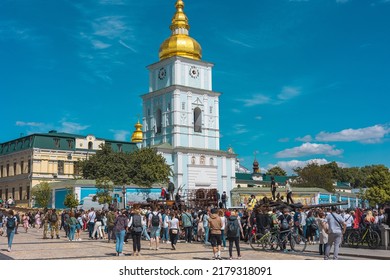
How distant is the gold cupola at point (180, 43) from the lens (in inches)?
2746

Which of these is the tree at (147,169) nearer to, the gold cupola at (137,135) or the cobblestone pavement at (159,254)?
the gold cupola at (137,135)

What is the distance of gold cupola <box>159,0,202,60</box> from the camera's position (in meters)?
69.8

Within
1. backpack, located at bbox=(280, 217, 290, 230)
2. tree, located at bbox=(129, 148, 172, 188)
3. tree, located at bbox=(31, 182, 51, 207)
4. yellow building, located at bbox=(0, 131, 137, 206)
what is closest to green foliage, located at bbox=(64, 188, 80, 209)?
tree, located at bbox=(31, 182, 51, 207)

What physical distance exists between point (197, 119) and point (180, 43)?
10.6 meters

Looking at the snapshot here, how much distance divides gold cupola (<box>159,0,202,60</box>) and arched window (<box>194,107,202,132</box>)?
7282mm

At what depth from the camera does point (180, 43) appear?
6994cm

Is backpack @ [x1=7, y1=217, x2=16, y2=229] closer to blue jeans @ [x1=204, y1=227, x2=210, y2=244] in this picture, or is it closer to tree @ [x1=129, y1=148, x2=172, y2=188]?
blue jeans @ [x1=204, y1=227, x2=210, y2=244]

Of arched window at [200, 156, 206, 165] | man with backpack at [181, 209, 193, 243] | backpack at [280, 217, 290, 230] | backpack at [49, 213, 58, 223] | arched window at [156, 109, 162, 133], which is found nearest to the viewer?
backpack at [280, 217, 290, 230]

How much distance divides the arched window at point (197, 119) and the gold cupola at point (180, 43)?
7.28 meters

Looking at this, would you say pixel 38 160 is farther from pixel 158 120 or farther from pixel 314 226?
pixel 314 226

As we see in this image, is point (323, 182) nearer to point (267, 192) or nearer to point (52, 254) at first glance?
point (267, 192)

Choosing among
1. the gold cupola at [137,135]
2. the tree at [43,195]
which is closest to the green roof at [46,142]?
the gold cupola at [137,135]
